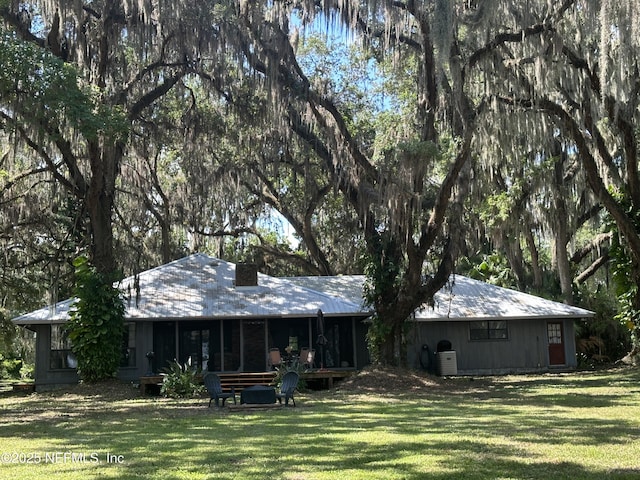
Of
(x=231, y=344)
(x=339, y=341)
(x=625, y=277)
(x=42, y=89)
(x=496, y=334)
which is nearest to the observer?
(x=42, y=89)

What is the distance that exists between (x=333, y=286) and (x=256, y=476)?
19060 mm

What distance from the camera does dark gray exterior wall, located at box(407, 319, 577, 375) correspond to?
25109mm

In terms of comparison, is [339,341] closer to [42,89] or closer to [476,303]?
[476,303]

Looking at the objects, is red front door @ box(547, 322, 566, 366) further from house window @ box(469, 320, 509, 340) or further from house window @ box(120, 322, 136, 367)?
house window @ box(120, 322, 136, 367)

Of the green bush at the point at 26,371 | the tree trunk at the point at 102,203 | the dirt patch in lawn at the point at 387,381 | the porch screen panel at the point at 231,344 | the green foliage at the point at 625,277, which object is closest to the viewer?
the dirt patch in lawn at the point at 387,381

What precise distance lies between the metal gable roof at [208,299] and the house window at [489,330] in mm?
4055

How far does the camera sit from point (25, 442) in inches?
421

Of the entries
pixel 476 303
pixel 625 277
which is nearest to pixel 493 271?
pixel 476 303

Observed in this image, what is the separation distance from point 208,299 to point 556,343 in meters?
11.5

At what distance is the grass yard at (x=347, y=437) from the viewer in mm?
7926

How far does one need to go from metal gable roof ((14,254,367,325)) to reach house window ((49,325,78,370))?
0.76m

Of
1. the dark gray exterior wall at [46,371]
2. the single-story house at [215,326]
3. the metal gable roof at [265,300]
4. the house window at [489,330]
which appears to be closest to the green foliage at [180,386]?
the single-story house at [215,326]

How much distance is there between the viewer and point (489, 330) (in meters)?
25.5

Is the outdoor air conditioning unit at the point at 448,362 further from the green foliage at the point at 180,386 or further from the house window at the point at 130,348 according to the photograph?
the house window at the point at 130,348
